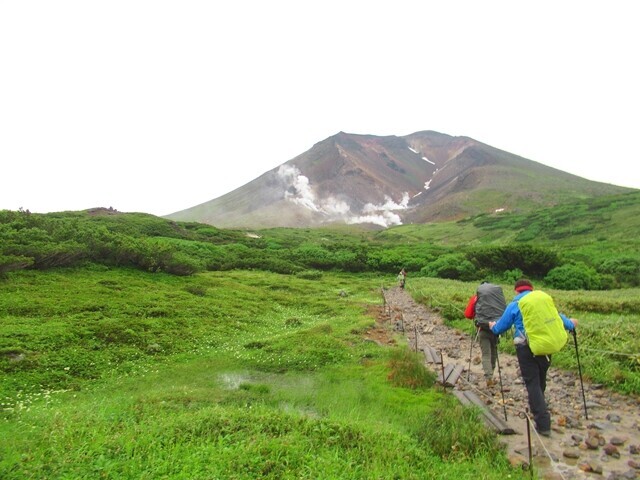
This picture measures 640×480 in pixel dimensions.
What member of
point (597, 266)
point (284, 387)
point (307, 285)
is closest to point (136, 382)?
point (284, 387)

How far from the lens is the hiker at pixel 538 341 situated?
768 cm

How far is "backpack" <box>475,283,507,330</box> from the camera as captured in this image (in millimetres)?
11164

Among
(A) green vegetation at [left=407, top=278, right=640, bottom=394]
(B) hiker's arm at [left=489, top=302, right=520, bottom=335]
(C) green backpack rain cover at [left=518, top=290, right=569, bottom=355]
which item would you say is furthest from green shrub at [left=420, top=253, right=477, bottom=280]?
(C) green backpack rain cover at [left=518, top=290, right=569, bottom=355]

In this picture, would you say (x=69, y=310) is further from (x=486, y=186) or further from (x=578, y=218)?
(x=486, y=186)

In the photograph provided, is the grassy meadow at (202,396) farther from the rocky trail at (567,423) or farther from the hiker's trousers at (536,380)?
the hiker's trousers at (536,380)

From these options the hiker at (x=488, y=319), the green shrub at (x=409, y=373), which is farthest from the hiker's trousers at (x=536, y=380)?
the green shrub at (x=409, y=373)

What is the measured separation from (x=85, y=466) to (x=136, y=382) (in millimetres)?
5797

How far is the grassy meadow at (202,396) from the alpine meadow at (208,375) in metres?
0.04

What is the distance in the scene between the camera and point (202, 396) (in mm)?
9633

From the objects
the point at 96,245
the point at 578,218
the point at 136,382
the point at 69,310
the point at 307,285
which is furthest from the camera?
the point at 578,218

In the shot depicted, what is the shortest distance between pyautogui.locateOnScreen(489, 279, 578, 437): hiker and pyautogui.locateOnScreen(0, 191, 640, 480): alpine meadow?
1.28 metres

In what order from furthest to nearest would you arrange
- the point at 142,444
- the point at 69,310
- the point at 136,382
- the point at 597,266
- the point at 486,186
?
1. the point at 486,186
2. the point at 597,266
3. the point at 69,310
4. the point at 136,382
5. the point at 142,444

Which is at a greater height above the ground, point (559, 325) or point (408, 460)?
point (559, 325)

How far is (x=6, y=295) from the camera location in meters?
15.8
